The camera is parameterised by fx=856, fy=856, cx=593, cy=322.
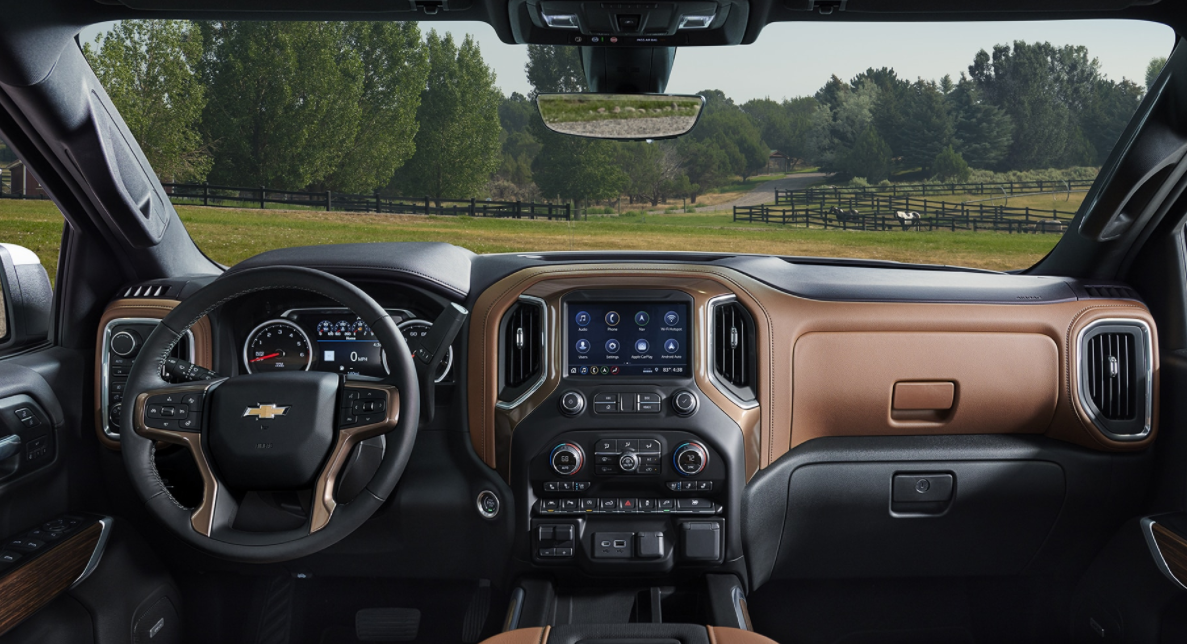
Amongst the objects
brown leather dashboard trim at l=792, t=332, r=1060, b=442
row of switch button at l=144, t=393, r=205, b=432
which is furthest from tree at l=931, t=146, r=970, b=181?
row of switch button at l=144, t=393, r=205, b=432

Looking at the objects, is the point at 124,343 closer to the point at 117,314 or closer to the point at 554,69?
the point at 117,314

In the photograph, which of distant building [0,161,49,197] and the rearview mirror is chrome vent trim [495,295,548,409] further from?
distant building [0,161,49,197]

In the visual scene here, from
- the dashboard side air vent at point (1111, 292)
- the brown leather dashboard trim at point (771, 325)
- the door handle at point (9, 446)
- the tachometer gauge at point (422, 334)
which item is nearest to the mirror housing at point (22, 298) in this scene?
the door handle at point (9, 446)

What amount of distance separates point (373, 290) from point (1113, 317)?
96.7 inches

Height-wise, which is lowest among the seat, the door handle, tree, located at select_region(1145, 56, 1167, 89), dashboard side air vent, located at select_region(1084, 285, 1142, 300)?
the seat

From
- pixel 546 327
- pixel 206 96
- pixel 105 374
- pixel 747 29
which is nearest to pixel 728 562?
pixel 546 327

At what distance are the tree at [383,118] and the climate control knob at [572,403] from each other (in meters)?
1.40

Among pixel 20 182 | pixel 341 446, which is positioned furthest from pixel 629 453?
pixel 20 182

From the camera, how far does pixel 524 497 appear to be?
2717 millimetres

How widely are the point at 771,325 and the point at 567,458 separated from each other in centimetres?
77

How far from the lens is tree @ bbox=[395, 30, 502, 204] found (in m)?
3.48

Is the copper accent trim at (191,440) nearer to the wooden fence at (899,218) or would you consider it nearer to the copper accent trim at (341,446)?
the copper accent trim at (341,446)

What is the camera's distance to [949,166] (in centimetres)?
319

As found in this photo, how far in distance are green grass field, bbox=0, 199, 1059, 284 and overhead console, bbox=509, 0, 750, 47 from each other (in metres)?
0.84
